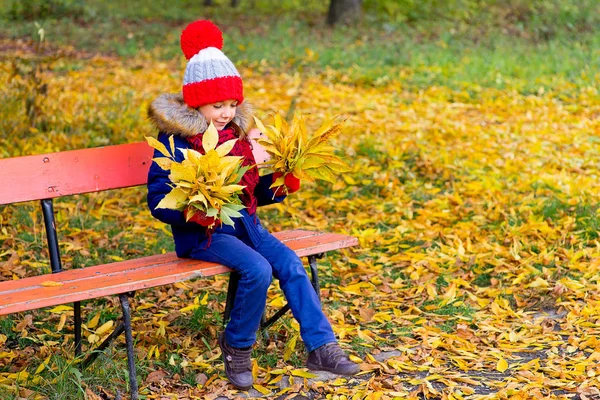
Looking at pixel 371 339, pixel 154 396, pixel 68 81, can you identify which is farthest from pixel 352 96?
pixel 154 396

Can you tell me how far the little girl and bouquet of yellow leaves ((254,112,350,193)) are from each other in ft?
0.37

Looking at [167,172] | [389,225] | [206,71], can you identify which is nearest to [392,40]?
[389,225]

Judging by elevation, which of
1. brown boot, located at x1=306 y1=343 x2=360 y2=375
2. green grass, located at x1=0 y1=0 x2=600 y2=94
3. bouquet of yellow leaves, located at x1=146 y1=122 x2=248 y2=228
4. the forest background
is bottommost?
green grass, located at x1=0 y1=0 x2=600 y2=94

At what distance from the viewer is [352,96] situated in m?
9.28

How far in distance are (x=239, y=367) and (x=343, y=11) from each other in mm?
11629

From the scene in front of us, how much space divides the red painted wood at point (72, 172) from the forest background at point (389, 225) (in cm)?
69

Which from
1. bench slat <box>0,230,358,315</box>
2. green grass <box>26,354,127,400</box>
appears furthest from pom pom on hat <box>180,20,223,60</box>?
green grass <box>26,354,127,400</box>

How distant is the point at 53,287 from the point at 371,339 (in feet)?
5.19

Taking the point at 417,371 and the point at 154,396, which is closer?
the point at 154,396

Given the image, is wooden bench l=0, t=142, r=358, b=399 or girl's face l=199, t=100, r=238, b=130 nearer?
wooden bench l=0, t=142, r=358, b=399

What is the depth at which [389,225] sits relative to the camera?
5.77 m

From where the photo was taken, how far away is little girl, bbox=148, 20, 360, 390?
355 cm

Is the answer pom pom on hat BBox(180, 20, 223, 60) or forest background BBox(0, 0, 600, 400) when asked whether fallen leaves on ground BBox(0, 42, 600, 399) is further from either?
pom pom on hat BBox(180, 20, 223, 60)

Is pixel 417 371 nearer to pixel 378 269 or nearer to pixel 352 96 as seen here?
pixel 378 269
